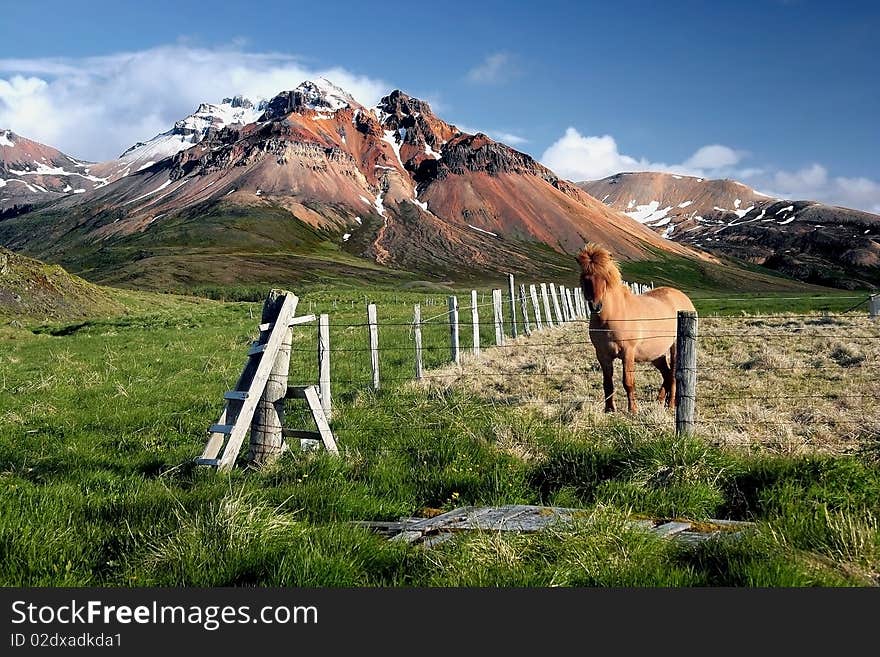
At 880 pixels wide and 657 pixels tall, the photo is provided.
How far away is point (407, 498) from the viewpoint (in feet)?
21.7

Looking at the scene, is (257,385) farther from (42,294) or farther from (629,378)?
(42,294)

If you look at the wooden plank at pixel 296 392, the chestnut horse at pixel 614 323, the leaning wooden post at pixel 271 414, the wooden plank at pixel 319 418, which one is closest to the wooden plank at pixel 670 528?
the wooden plank at pixel 319 418

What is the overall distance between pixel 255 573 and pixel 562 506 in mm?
2932

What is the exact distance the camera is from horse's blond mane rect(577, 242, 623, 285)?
11727 mm

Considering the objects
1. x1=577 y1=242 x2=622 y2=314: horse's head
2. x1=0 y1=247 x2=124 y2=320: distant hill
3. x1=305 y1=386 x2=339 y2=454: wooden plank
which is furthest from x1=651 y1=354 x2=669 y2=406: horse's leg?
x1=0 y1=247 x2=124 y2=320: distant hill

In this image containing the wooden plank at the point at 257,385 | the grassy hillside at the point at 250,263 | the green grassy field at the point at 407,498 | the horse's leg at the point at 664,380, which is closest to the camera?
the green grassy field at the point at 407,498

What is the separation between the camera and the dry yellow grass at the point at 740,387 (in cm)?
860

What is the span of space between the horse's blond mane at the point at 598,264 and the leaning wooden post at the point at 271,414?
5964 millimetres

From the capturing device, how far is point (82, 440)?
9031mm

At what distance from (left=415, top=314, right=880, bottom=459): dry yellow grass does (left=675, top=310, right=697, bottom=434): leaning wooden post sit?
0.43 m

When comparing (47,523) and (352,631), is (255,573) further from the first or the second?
(47,523)

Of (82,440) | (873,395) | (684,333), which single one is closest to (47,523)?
(82,440)

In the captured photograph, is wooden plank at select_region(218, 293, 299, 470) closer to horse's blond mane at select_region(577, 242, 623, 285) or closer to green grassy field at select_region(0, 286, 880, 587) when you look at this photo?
green grassy field at select_region(0, 286, 880, 587)

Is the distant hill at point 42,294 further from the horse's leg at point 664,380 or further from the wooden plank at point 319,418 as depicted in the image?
the horse's leg at point 664,380
